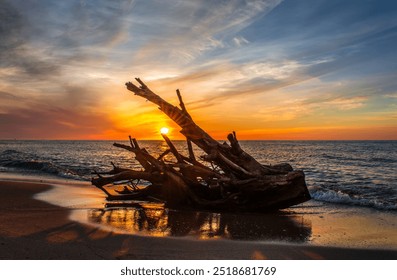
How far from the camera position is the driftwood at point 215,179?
9938 mm

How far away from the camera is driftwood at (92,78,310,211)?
391 inches

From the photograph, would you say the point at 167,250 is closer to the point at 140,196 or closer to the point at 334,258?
the point at 334,258

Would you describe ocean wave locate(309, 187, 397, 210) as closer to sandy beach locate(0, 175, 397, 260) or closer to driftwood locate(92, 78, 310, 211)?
sandy beach locate(0, 175, 397, 260)

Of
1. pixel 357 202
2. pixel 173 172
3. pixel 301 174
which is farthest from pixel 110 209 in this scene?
pixel 357 202

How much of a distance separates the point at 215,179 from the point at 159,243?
413cm

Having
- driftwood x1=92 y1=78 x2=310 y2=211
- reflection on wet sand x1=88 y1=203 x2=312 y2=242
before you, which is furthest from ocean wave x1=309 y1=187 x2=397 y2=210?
reflection on wet sand x1=88 y1=203 x2=312 y2=242

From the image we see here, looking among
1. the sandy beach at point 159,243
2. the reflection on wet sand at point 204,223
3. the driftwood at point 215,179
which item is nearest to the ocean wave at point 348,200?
the sandy beach at point 159,243

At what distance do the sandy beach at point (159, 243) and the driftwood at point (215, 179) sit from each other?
1.24 m

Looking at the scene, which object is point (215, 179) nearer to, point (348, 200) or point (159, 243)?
point (159, 243)

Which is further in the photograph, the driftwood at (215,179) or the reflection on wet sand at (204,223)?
the driftwood at (215,179)

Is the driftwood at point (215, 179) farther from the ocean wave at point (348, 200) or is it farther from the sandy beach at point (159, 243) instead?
the ocean wave at point (348, 200)

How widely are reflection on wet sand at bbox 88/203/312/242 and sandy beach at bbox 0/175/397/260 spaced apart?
0.35 m

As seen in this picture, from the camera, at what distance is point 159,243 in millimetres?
6793

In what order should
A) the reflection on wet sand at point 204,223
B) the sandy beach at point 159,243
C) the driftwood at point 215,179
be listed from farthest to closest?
1. the driftwood at point 215,179
2. the reflection on wet sand at point 204,223
3. the sandy beach at point 159,243
